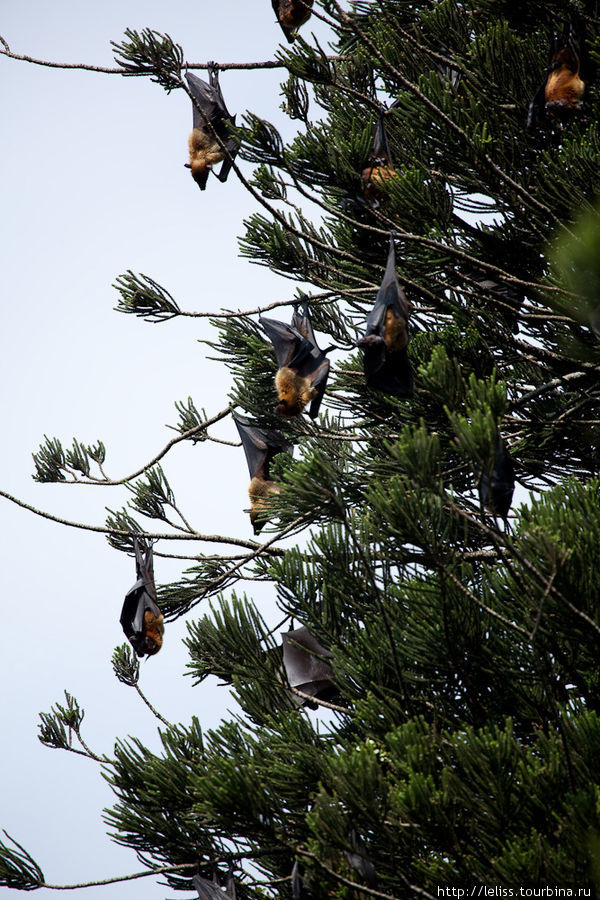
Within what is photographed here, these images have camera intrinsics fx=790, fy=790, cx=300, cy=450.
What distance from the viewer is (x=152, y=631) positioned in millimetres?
5543

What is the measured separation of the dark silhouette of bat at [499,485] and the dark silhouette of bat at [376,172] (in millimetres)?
1803

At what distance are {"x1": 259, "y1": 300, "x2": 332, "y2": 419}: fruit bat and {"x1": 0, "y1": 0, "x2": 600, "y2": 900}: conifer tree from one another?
1.40ft

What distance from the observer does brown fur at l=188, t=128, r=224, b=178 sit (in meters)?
4.98

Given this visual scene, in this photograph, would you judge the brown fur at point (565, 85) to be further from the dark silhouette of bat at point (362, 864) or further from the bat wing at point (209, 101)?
the dark silhouette of bat at point (362, 864)

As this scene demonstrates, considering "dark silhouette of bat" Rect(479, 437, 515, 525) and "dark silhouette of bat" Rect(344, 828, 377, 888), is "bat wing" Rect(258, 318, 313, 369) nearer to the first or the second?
"dark silhouette of bat" Rect(479, 437, 515, 525)

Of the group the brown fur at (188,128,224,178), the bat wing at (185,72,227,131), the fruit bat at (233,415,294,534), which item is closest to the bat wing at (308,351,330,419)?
the fruit bat at (233,415,294,534)

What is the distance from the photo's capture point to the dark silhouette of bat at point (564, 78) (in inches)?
159

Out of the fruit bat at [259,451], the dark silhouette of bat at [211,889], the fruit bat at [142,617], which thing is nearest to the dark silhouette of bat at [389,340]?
the fruit bat at [259,451]

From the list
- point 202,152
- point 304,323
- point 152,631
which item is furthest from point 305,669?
point 202,152

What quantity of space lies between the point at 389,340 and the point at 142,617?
2880mm

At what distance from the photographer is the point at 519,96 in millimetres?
4547

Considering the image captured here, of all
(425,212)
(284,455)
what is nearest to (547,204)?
(425,212)

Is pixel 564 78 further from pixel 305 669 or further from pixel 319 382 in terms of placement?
pixel 305 669

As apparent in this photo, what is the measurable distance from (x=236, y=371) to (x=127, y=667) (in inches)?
90.6
